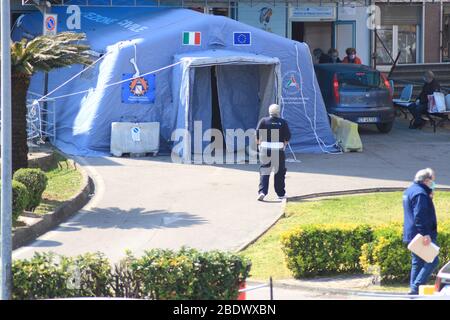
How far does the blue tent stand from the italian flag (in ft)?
0.08

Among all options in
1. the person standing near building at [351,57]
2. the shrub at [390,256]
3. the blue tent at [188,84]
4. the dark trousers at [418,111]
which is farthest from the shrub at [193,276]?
the person standing near building at [351,57]

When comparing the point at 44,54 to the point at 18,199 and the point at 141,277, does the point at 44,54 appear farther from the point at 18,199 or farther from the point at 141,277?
the point at 141,277

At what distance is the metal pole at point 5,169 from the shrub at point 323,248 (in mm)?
4330

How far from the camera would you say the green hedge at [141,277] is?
9.91m

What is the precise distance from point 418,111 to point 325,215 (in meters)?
12.3

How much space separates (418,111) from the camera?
27266 millimetres

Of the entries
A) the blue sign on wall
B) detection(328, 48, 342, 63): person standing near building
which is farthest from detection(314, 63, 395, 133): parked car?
the blue sign on wall

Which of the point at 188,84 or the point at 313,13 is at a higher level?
the point at 313,13

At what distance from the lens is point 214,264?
10.0m

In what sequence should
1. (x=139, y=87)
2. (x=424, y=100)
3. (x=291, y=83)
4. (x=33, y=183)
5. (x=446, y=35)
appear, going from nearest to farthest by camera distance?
(x=33, y=183)
(x=139, y=87)
(x=291, y=83)
(x=424, y=100)
(x=446, y=35)

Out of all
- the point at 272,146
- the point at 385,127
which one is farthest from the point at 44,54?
the point at 385,127
